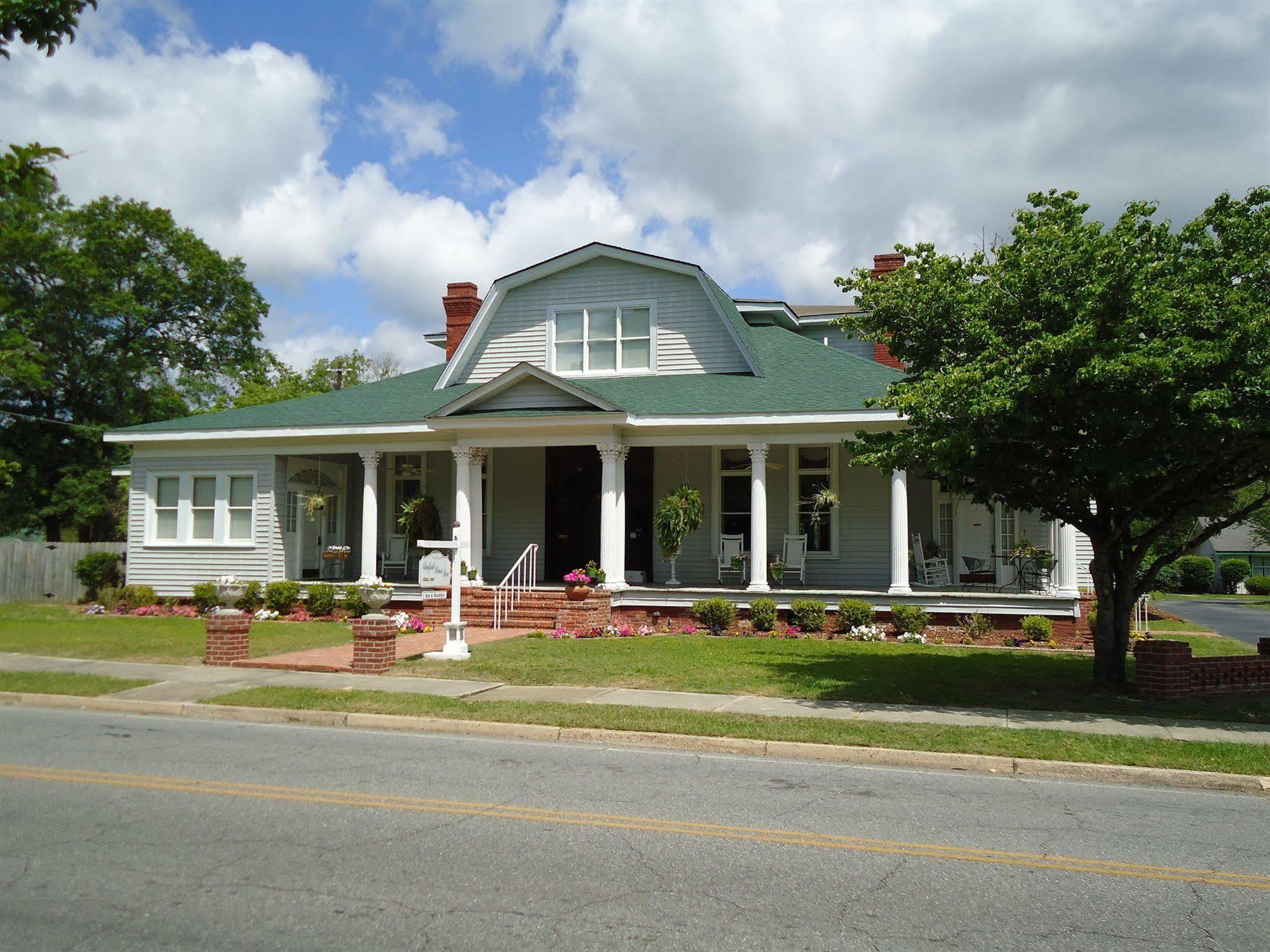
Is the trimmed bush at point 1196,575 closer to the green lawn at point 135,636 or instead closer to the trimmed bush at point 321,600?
the trimmed bush at point 321,600

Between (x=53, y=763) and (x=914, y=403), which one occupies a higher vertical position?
(x=914, y=403)

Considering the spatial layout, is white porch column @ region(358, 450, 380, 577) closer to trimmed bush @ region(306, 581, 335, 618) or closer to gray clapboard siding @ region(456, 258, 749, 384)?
trimmed bush @ region(306, 581, 335, 618)

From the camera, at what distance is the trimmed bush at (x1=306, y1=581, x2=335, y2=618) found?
69.2 feet

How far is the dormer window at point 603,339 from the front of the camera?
22.5 metres

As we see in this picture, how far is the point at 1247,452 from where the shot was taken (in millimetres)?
10703

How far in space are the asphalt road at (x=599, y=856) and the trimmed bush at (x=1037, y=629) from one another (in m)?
9.59

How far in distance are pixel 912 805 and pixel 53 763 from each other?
6823mm

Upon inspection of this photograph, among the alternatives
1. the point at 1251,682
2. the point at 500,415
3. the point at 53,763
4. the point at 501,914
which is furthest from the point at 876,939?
the point at 500,415

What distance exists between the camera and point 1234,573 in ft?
140

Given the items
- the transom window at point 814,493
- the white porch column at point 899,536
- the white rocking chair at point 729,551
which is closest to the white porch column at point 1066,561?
the white porch column at point 899,536

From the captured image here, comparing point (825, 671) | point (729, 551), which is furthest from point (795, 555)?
point (825, 671)

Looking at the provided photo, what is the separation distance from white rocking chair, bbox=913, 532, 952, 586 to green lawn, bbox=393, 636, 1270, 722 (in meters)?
3.14

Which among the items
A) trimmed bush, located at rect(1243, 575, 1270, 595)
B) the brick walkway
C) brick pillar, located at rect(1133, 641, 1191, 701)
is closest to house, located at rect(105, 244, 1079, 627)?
the brick walkway

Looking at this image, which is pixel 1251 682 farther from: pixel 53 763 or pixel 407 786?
pixel 53 763
